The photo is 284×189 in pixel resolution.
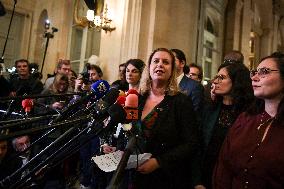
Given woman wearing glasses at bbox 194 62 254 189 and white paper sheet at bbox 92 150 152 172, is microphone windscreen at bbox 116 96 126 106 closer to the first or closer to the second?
white paper sheet at bbox 92 150 152 172

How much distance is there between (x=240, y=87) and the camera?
2512 millimetres

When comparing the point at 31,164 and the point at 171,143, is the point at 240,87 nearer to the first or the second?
the point at 171,143

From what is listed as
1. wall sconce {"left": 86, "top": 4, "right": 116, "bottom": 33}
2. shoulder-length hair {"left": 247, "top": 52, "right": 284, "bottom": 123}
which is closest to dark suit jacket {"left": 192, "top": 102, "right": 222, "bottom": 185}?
shoulder-length hair {"left": 247, "top": 52, "right": 284, "bottom": 123}

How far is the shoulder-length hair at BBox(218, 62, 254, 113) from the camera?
8.12 feet

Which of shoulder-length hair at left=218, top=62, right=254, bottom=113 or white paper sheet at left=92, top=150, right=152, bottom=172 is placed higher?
shoulder-length hair at left=218, top=62, right=254, bottom=113

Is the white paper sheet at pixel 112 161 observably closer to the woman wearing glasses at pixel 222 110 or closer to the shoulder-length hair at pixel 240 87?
the woman wearing glasses at pixel 222 110

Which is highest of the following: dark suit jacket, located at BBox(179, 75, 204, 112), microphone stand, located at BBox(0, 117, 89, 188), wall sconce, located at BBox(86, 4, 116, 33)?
wall sconce, located at BBox(86, 4, 116, 33)

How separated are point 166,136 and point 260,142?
0.56m

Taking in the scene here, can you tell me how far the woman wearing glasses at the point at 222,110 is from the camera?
246 centimetres

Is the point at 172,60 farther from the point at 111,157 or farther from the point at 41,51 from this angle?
the point at 41,51

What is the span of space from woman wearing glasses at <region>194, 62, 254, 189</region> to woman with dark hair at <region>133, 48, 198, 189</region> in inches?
11.2

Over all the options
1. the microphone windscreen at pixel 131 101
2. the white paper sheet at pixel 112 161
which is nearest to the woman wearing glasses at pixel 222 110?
the white paper sheet at pixel 112 161

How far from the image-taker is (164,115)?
6.84 feet

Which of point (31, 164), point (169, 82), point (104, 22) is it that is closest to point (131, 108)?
point (31, 164)
